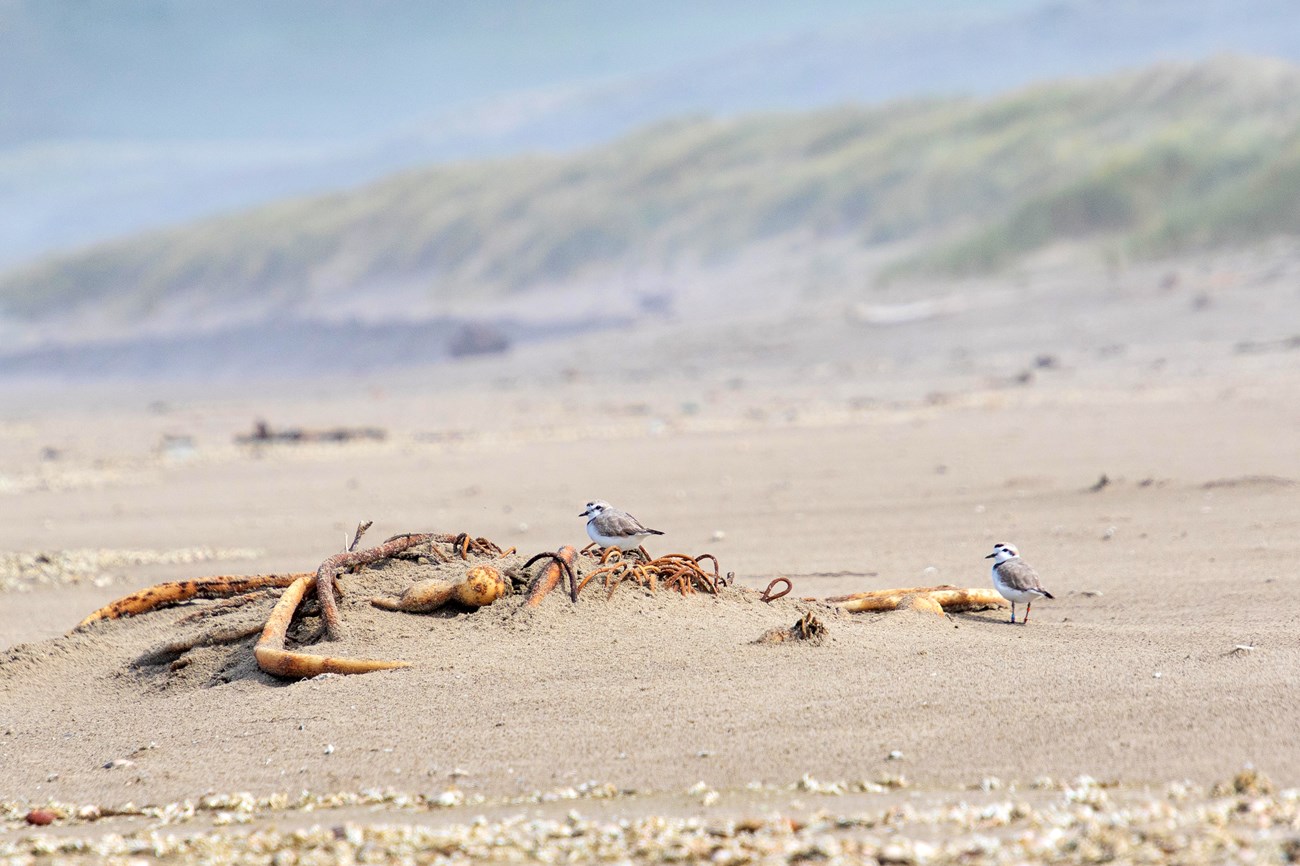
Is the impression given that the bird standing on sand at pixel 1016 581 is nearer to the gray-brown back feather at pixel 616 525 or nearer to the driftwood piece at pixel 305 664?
the gray-brown back feather at pixel 616 525

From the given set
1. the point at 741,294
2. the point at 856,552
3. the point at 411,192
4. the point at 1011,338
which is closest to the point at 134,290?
the point at 411,192

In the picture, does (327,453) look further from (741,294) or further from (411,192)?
(411,192)

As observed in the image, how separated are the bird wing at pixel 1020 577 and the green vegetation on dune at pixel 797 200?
59.8 ft

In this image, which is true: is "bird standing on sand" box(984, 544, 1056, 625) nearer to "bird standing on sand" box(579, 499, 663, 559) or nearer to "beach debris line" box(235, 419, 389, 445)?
"bird standing on sand" box(579, 499, 663, 559)

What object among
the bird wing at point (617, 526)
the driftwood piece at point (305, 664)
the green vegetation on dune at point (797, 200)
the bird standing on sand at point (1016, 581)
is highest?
the green vegetation on dune at point (797, 200)

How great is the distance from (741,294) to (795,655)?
25.9m

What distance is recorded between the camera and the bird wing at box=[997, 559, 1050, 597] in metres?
5.01

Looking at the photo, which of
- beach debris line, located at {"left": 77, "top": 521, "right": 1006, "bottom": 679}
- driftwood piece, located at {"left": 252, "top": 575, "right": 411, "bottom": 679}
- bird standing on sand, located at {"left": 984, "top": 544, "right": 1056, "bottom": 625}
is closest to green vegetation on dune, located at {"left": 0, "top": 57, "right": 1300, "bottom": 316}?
bird standing on sand, located at {"left": 984, "top": 544, "right": 1056, "bottom": 625}

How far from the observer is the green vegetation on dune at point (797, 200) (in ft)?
82.2

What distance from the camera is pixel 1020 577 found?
5020 mm

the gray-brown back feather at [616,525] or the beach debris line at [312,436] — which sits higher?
the gray-brown back feather at [616,525]

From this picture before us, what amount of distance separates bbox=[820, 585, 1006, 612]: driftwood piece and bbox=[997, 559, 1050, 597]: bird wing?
0.31 meters

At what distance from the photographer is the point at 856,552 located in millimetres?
7250

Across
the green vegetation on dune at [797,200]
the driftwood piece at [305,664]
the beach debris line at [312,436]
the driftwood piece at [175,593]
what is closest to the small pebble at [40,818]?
the driftwood piece at [305,664]
